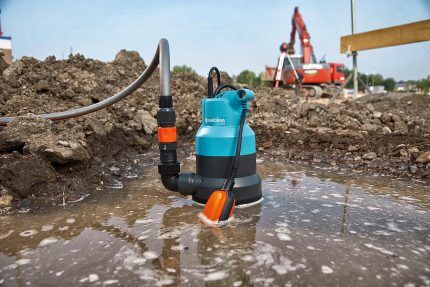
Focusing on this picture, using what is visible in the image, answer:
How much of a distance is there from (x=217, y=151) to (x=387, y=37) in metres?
5.91

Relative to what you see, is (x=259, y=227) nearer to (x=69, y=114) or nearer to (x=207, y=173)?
(x=207, y=173)

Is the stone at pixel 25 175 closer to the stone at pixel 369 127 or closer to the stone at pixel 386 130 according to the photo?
the stone at pixel 369 127

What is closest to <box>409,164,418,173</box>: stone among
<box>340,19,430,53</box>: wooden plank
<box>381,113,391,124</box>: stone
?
Answer: <box>381,113,391,124</box>: stone

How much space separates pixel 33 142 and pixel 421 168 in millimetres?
3099

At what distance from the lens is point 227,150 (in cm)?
221

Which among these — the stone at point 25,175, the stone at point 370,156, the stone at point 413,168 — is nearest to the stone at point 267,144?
the stone at point 370,156

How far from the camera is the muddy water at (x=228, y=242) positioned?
1.45 meters

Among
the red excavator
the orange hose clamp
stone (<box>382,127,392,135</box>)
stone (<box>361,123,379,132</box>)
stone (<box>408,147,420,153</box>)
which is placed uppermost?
the red excavator

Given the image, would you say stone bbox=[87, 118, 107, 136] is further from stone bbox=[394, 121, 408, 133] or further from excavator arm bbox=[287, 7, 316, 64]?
excavator arm bbox=[287, 7, 316, 64]

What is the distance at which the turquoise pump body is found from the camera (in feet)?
7.23

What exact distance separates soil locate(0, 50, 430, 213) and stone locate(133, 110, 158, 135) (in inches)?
0.5

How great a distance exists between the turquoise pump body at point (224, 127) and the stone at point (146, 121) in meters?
2.31

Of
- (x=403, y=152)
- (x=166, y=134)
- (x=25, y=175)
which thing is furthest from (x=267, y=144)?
(x=25, y=175)

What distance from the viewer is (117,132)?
411cm
